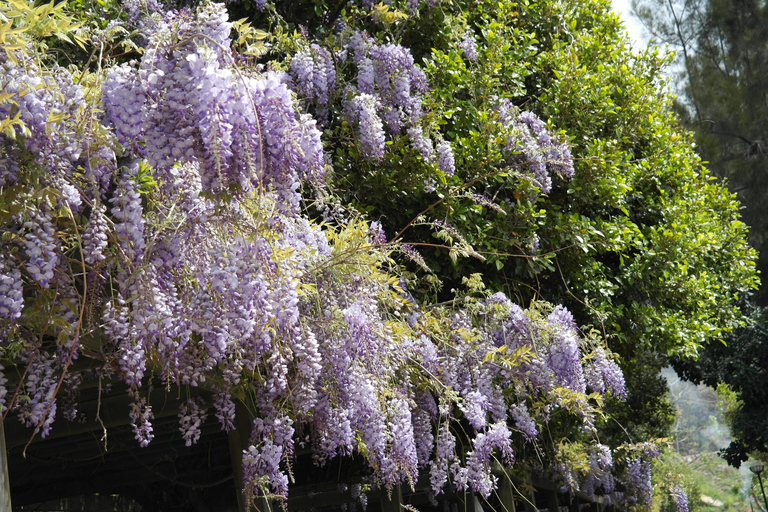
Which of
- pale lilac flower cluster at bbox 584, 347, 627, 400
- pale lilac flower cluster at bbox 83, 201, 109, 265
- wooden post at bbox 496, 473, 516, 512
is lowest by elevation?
wooden post at bbox 496, 473, 516, 512

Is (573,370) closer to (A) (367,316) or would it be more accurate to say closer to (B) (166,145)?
(A) (367,316)

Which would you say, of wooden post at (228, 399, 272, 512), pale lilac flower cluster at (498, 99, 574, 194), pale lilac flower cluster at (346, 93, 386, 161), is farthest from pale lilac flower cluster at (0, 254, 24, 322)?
pale lilac flower cluster at (498, 99, 574, 194)

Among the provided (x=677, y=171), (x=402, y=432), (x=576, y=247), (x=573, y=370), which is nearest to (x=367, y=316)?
(x=402, y=432)

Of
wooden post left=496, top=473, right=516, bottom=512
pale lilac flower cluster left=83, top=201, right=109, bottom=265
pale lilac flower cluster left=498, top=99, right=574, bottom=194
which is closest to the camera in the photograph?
pale lilac flower cluster left=83, top=201, right=109, bottom=265

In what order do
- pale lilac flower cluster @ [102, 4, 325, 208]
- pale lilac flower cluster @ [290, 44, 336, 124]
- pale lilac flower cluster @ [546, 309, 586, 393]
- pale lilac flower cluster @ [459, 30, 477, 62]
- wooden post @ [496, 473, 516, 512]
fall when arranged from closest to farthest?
pale lilac flower cluster @ [102, 4, 325, 208]
pale lilac flower cluster @ [546, 309, 586, 393]
pale lilac flower cluster @ [290, 44, 336, 124]
pale lilac flower cluster @ [459, 30, 477, 62]
wooden post @ [496, 473, 516, 512]

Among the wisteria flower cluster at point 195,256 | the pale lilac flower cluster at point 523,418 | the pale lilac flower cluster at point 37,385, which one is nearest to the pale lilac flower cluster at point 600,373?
the pale lilac flower cluster at point 523,418

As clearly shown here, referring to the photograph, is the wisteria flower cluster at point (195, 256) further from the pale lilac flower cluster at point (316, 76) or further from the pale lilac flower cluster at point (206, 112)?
the pale lilac flower cluster at point (316, 76)

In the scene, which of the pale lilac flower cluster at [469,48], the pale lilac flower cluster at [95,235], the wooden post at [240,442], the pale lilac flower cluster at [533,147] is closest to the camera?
the pale lilac flower cluster at [95,235]

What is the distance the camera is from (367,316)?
139 inches

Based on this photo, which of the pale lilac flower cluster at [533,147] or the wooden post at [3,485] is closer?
the wooden post at [3,485]

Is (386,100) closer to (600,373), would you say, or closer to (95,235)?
(600,373)

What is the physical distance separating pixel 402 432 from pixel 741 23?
44.6 ft

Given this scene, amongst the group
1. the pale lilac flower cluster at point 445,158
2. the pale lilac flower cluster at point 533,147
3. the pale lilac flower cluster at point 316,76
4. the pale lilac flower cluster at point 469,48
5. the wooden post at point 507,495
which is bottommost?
the wooden post at point 507,495

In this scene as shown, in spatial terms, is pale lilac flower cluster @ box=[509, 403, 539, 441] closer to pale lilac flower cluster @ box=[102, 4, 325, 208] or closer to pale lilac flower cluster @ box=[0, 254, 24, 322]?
pale lilac flower cluster @ box=[102, 4, 325, 208]
